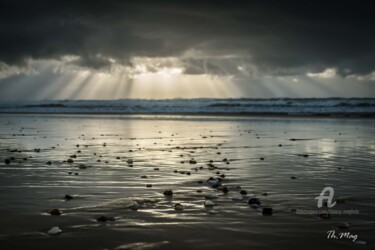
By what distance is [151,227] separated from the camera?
21.0ft

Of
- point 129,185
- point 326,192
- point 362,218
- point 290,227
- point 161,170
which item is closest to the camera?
point 290,227

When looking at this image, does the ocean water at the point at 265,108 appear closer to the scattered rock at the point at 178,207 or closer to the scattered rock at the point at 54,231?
the scattered rock at the point at 178,207

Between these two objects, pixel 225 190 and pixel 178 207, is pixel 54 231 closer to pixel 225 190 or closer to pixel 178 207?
pixel 178 207

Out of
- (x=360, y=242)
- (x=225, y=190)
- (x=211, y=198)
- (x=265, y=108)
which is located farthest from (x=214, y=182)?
(x=265, y=108)

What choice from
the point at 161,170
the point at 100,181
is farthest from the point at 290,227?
the point at 161,170

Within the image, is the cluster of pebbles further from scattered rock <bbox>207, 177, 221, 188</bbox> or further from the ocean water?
the ocean water

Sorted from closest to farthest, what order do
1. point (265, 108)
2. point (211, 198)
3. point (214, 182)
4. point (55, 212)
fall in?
point (55, 212) < point (211, 198) < point (214, 182) < point (265, 108)

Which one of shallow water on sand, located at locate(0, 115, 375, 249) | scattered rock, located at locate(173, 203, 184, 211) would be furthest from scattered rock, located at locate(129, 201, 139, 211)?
scattered rock, located at locate(173, 203, 184, 211)

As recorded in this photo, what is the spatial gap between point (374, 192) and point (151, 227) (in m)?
5.05

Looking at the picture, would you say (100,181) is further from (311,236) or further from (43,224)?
(311,236)

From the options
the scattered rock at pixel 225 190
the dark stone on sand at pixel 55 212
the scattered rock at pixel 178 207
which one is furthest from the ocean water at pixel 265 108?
the dark stone on sand at pixel 55 212

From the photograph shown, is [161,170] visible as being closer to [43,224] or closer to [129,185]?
[129,185]

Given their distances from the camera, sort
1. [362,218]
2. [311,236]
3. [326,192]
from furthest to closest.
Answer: [326,192], [362,218], [311,236]

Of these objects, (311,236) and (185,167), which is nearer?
(311,236)
